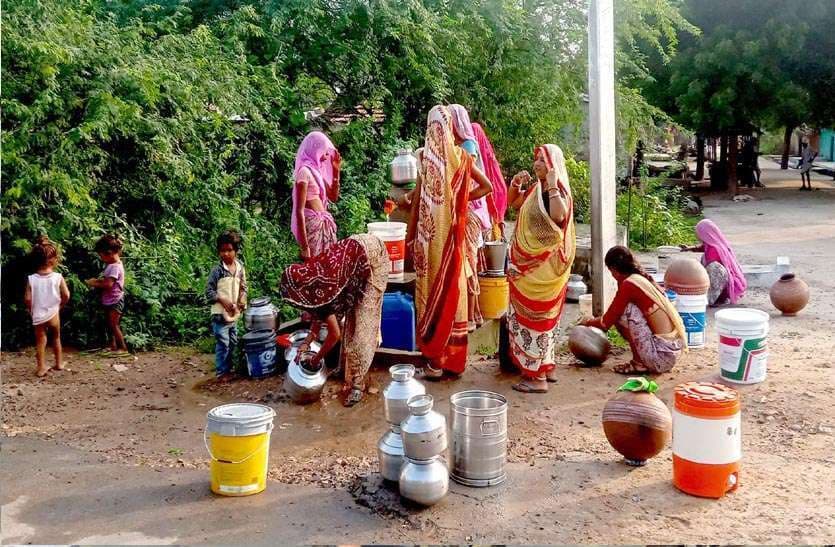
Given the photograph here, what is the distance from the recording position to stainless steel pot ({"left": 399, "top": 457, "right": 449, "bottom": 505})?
4133 millimetres

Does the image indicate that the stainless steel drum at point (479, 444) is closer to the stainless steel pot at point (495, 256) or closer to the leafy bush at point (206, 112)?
the stainless steel pot at point (495, 256)

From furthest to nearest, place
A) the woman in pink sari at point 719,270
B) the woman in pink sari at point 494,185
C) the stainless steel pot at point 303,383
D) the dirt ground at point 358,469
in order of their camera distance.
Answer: the woman in pink sari at point 719,270 → the woman in pink sari at point 494,185 → the stainless steel pot at point 303,383 → the dirt ground at point 358,469

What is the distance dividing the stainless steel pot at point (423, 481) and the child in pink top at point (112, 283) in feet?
13.7

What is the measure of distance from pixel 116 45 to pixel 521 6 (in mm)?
7772

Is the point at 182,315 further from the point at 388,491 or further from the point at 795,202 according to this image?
the point at 795,202

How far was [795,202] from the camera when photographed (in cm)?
2064

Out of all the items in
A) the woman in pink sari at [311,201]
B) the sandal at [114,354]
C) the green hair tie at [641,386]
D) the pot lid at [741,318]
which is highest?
the woman in pink sari at [311,201]

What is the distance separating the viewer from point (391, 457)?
4.37 m

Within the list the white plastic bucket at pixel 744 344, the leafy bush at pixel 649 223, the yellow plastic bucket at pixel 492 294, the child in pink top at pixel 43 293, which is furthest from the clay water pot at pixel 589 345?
the leafy bush at pixel 649 223

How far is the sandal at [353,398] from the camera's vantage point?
231 inches

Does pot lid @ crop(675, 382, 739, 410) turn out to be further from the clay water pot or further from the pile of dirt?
the clay water pot

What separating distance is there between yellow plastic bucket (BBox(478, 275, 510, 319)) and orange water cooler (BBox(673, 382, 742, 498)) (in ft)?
9.58

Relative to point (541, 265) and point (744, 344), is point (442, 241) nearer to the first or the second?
point (541, 265)

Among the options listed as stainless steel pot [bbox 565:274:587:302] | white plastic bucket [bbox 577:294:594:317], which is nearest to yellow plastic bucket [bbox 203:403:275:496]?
white plastic bucket [bbox 577:294:594:317]
